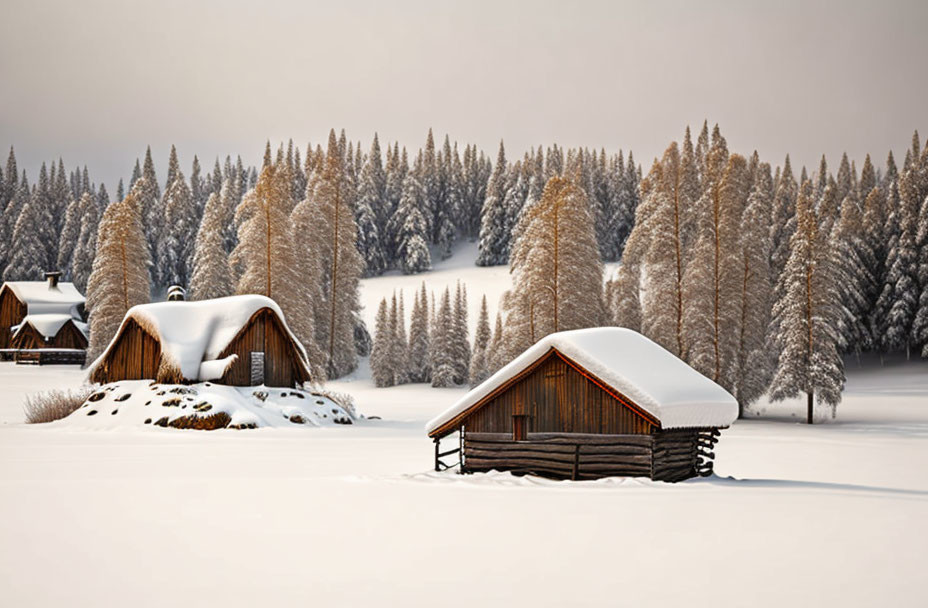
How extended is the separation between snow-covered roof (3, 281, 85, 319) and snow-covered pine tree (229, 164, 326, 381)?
33.2 m

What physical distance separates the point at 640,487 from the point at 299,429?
1921cm

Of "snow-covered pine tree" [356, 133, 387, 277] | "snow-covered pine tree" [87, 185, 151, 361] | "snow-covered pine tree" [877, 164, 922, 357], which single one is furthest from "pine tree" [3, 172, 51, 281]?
"snow-covered pine tree" [877, 164, 922, 357]

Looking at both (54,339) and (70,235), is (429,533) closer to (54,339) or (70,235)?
(54,339)

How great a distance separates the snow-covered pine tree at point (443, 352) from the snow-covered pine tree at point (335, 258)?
13.9 m

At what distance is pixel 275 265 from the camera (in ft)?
157

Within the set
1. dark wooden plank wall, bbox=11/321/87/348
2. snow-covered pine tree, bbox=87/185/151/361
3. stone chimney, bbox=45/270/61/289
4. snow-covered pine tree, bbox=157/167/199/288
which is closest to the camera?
snow-covered pine tree, bbox=87/185/151/361

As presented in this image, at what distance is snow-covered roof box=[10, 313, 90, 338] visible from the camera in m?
70.9

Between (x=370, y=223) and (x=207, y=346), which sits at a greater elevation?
(x=370, y=223)

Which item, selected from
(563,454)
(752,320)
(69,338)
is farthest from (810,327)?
(69,338)

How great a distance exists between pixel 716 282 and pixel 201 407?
24.7 m

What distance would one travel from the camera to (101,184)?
137875 mm

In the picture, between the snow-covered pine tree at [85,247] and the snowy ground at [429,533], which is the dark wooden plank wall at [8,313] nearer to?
the snow-covered pine tree at [85,247]

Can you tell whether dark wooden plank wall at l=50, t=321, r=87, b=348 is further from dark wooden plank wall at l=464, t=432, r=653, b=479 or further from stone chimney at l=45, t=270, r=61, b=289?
dark wooden plank wall at l=464, t=432, r=653, b=479

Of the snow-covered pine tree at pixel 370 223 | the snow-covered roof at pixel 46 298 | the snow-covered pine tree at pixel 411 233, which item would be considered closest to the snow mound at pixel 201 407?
the snow-covered roof at pixel 46 298
